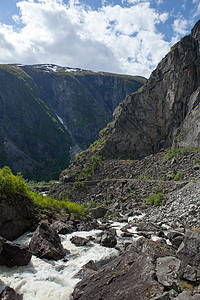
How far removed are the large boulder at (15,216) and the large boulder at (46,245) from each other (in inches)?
113

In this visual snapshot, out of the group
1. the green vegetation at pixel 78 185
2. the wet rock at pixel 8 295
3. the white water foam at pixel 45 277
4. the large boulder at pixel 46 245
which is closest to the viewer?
the wet rock at pixel 8 295

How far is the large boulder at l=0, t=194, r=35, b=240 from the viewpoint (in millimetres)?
16053

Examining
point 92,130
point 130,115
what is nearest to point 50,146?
point 92,130

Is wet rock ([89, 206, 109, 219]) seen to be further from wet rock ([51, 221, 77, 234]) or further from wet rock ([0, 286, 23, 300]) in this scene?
wet rock ([0, 286, 23, 300])

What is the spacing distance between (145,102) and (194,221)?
48.0 meters

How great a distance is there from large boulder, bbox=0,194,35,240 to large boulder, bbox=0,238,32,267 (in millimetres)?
4362

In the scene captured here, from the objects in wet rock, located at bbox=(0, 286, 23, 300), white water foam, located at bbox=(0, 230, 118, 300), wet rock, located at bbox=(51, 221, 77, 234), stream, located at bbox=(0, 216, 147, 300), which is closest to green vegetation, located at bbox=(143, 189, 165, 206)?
wet rock, located at bbox=(51, 221, 77, 234)

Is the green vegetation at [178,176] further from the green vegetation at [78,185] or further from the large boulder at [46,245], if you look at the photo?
the large boulder at [46,245]

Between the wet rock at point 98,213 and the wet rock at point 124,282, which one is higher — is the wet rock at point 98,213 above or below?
below

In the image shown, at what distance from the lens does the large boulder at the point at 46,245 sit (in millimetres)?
13516

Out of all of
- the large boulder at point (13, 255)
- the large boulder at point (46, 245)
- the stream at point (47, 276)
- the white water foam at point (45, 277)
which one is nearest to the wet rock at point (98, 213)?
the stream at point (47, 276)

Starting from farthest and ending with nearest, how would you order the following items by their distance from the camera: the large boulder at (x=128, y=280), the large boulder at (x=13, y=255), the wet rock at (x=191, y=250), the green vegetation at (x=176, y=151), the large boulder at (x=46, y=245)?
the green vegetation at (x=176, y=151)
the large boulder at (x=46, y=245)
the large boulder at (x=13, y=255)
the wet rock at (x=191, y=250)
the large boulder at (x=128, y=280)

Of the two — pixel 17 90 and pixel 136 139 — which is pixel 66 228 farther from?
pixel 17 90

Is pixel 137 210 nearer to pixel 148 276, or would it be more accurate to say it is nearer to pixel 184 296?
pixel 148 276
